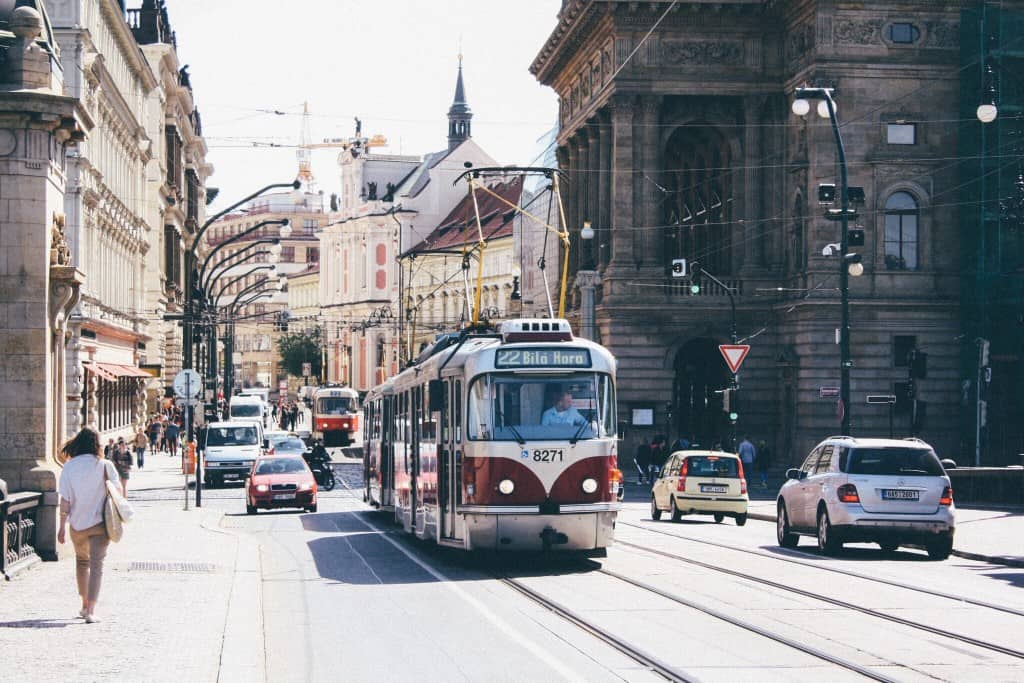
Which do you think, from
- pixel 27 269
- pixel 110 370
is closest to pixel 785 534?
pixel 27 269

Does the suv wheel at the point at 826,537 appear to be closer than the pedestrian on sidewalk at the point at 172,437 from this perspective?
Yes

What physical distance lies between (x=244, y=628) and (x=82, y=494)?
1769 millimetres

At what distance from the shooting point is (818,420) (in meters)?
55.9

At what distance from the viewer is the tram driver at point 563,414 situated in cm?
2047

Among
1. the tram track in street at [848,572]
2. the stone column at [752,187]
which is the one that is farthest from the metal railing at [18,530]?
the stone column at [752,187]

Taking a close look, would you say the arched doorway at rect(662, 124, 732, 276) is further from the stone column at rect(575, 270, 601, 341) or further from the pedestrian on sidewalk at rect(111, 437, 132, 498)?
the pedestrian on sidewalk at rect(111, 437, 132, 498)

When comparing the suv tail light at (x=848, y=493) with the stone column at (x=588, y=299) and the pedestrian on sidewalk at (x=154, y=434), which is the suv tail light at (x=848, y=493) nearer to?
the stone column at (x=588, y=299)

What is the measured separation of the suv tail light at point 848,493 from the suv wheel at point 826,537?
56cm

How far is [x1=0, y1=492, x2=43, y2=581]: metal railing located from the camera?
16453mm

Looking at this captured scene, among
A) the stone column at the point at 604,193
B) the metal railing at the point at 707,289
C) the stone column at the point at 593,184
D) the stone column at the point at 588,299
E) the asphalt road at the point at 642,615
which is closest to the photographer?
the asphalt road at the point at 642,615

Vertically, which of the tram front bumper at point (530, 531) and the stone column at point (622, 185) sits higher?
the stone column at point (622, 185)

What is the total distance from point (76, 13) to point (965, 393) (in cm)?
3177

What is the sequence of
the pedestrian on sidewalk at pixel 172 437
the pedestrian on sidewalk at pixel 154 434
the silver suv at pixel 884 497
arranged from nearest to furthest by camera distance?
the silver suv at pixel 884 497, the pedestrian on sidewalk at pixel 172 437, the pedestrian on sidewalk at pixel 154 434

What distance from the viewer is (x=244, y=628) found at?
547 inches
